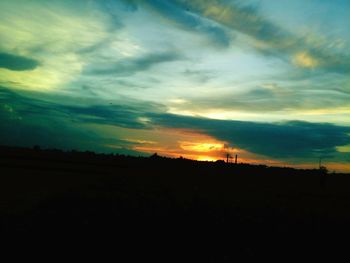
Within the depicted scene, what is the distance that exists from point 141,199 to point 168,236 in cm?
692

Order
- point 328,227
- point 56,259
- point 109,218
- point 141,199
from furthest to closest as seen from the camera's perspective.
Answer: point 141,199 → point 328,227 → point 109,218 → point 56,259

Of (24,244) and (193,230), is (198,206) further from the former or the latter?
(24,244)

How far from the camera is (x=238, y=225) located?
1695 cm

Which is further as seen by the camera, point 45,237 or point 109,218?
point 109,218

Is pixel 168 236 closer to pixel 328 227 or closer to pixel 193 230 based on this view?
pixel 193 230

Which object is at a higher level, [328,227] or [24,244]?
[328,227]

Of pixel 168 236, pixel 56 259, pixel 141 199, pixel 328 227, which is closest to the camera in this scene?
pixel 56 259

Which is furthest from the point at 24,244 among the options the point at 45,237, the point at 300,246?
the point at 300,246

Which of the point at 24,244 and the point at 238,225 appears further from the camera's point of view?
the point at 238,225

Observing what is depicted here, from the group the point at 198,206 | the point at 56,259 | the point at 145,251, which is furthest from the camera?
the point at 198,206

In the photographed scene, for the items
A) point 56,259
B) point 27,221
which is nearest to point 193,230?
point 56,259

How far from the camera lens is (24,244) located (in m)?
13.7

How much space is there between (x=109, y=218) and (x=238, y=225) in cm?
615

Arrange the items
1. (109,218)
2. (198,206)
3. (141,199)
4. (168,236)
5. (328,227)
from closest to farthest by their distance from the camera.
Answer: (168,236), (109,218), (328,227), (198,206), (141,199)
